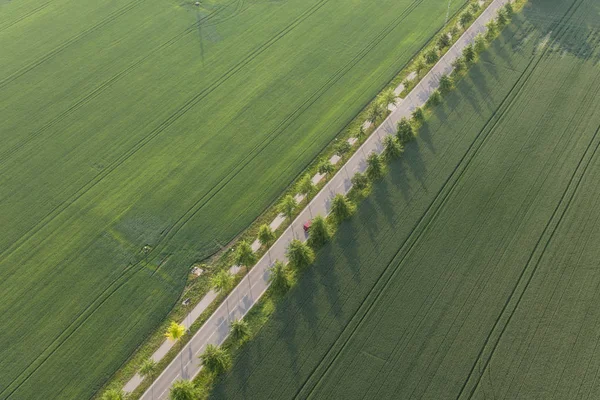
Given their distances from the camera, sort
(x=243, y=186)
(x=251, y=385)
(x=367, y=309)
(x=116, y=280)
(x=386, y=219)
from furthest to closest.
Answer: (x=243, y=186)
(x=386, y=219)
(x=116, y=280)
(x=367, y=309)
(x=251, y=385)

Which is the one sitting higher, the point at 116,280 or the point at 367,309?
the point at 116,280

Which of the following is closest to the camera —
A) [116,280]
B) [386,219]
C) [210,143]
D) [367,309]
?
[367,309]

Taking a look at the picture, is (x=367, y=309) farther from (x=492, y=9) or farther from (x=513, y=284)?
(x=492, y=9)

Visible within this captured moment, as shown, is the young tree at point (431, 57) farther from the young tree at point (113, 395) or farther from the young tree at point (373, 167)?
the young tree at point (113, 395)

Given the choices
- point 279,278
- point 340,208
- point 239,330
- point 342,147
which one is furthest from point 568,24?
point 239,330

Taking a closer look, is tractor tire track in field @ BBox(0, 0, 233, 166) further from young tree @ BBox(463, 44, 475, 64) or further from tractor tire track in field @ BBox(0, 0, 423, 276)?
young tree @ BBox(463, 44, 475, 64)

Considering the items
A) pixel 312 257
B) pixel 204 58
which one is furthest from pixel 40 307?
pixel 204 58

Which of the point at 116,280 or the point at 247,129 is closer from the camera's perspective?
the point at 116,280

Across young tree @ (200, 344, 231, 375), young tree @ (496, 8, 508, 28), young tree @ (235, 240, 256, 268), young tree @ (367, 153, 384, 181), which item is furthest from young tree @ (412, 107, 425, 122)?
young tree @ (200, 344, 231, 375)
